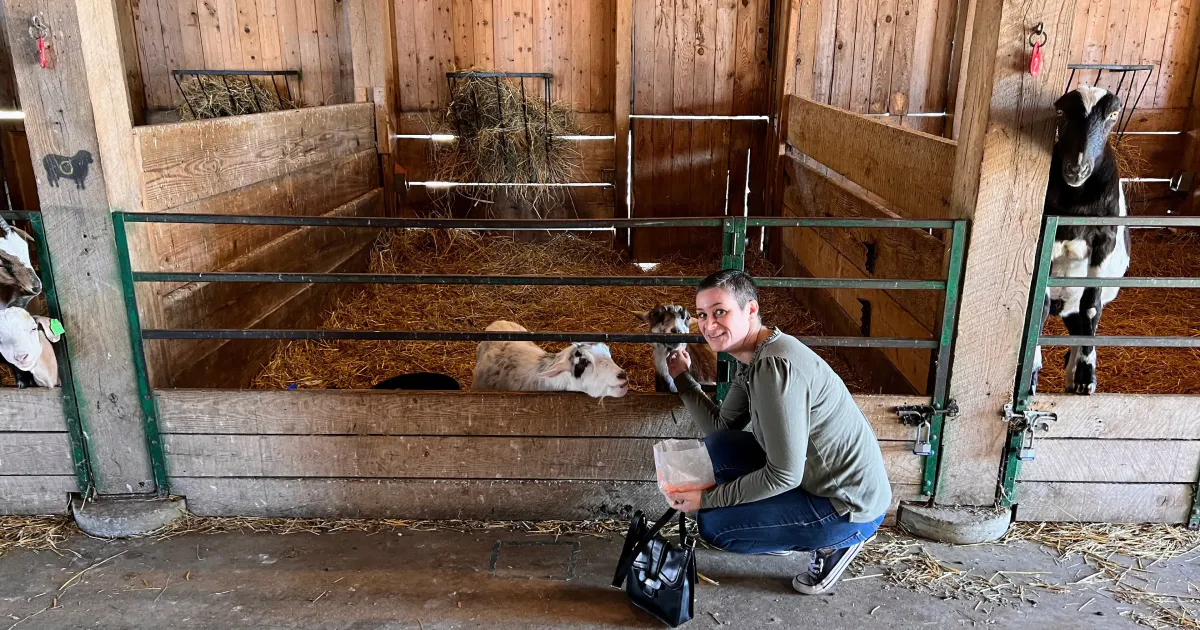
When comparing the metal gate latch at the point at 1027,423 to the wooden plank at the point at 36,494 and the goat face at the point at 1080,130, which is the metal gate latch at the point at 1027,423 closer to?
the goat face at the point at 1080,130

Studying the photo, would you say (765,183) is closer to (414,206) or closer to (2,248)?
(414,206)

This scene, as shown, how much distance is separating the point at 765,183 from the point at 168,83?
19.3 ft

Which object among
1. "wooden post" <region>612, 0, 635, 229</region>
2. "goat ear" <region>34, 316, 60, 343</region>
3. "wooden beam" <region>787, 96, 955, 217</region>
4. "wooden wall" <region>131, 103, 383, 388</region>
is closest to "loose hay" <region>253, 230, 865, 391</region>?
"wooden wall" <region>131, 103, 383, 388</region>

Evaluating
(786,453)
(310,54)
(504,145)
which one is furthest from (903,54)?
(786,453)

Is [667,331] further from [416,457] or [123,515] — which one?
[123,515]

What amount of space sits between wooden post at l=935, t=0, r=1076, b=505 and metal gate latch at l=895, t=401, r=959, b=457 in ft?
0.20

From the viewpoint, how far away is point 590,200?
7.70 m

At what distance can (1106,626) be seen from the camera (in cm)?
289

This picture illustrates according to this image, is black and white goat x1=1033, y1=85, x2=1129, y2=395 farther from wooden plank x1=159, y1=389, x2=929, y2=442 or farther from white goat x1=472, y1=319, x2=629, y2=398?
white goat x1=472, y1=319, x2=629, y2=398

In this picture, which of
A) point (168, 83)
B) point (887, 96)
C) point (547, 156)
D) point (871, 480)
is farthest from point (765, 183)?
point (168, 83)

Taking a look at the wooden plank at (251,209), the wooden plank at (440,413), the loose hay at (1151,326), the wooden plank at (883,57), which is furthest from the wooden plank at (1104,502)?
the wooden plank at (883,57)

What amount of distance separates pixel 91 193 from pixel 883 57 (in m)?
6.78

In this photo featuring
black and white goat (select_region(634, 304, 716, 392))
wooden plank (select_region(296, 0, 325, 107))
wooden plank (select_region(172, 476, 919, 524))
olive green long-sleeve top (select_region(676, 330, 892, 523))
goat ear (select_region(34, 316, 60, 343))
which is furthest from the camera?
wooden plank (select_region(296, 0, 325, 107))

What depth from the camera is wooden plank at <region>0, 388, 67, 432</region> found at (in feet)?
11.4
